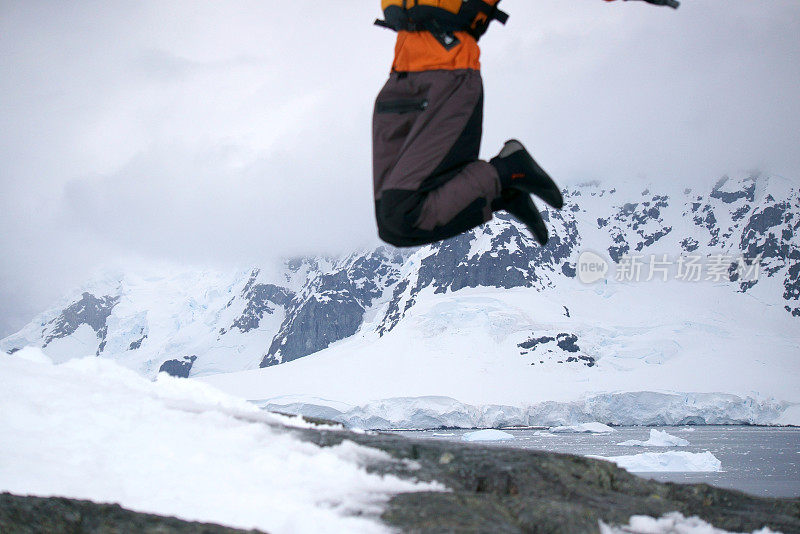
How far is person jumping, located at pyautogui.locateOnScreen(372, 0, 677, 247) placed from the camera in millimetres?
A: 3582

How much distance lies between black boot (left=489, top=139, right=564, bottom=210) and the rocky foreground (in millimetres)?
1468

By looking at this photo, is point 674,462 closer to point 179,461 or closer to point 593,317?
point 179,461

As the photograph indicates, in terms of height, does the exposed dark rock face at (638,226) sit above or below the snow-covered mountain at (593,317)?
above

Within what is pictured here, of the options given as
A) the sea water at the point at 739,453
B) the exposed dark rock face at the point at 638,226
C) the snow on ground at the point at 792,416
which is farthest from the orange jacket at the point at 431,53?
the exposed dark rock face at the point at 638,226

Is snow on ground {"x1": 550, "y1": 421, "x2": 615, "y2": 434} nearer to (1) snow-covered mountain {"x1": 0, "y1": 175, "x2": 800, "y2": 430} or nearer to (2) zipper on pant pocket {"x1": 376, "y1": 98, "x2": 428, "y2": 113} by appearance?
(1) snow-covered mountain {"x1": 0, "y1": 175, "x2": 800, "y2": 430}

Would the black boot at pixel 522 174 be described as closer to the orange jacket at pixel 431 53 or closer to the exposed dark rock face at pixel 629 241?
the orange jacket at pixel 431 53

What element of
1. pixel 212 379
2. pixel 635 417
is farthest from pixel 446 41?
pixel 212 379

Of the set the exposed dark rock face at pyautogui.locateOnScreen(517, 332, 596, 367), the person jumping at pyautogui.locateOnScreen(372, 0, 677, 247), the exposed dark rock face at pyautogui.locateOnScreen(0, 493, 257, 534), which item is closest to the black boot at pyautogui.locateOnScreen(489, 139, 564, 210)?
the person jumping at pyautogui.locateOnScreen(372, 0, 677, 247)

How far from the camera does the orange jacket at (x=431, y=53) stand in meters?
3.67

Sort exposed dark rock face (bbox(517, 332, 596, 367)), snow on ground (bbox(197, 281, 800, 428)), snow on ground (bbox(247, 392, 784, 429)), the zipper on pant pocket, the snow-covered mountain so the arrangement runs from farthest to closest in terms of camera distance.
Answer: exposed dark rock face (bbox(517, 332, 596, 367)), the snow-covered mountain, snow on ground (bbox(197, 281, 800, 428)), snow on ground (bbox(247, 392, 784, 429)), the zipper on pant pocket

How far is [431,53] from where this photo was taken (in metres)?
3.69

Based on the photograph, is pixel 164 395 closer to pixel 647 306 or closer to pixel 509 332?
pixel 509 332

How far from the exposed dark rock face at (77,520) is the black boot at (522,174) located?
89.2 inches

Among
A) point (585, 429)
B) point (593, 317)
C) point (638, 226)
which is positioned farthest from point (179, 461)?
point (638, 226)
